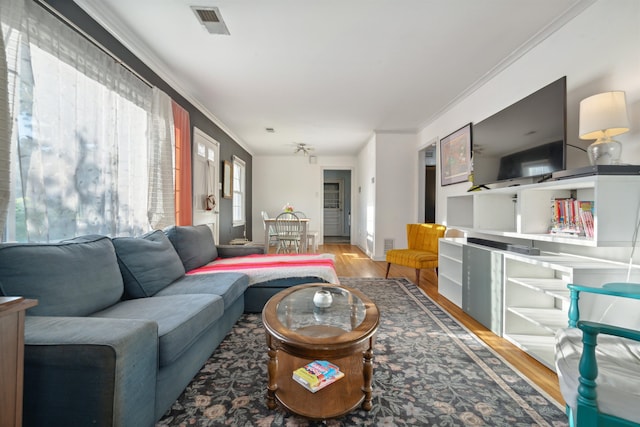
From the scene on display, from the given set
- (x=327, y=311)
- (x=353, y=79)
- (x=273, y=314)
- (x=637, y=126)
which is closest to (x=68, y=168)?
(x=273, y=314)

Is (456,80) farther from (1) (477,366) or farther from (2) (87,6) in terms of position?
(2) (87,6)

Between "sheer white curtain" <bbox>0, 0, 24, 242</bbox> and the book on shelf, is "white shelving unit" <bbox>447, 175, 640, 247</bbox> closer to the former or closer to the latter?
the book on shelf

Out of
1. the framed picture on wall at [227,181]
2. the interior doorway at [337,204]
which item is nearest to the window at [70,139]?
the framed picture on wall at [227,181]

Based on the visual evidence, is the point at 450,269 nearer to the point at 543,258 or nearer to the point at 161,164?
the point at 543,258

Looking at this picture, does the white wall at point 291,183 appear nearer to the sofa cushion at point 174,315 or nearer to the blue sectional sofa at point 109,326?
the blue sectional sofa at point 109,326

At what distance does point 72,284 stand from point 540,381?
104 inches

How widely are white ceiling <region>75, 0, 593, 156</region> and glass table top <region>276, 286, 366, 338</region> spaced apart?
6.76 feet

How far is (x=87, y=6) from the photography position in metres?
1.83

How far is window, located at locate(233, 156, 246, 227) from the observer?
5637 mm

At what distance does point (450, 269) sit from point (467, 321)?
2.43ft

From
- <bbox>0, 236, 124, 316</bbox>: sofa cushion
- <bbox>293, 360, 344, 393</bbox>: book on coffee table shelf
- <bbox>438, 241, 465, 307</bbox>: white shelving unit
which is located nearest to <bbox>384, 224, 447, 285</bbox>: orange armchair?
<bbox>438, 241, 465, 307</bbox>: white shelving unit

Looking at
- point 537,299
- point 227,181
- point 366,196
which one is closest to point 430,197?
point 366,196

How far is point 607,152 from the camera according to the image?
153cm

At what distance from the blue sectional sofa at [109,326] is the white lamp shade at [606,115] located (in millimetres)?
2532
